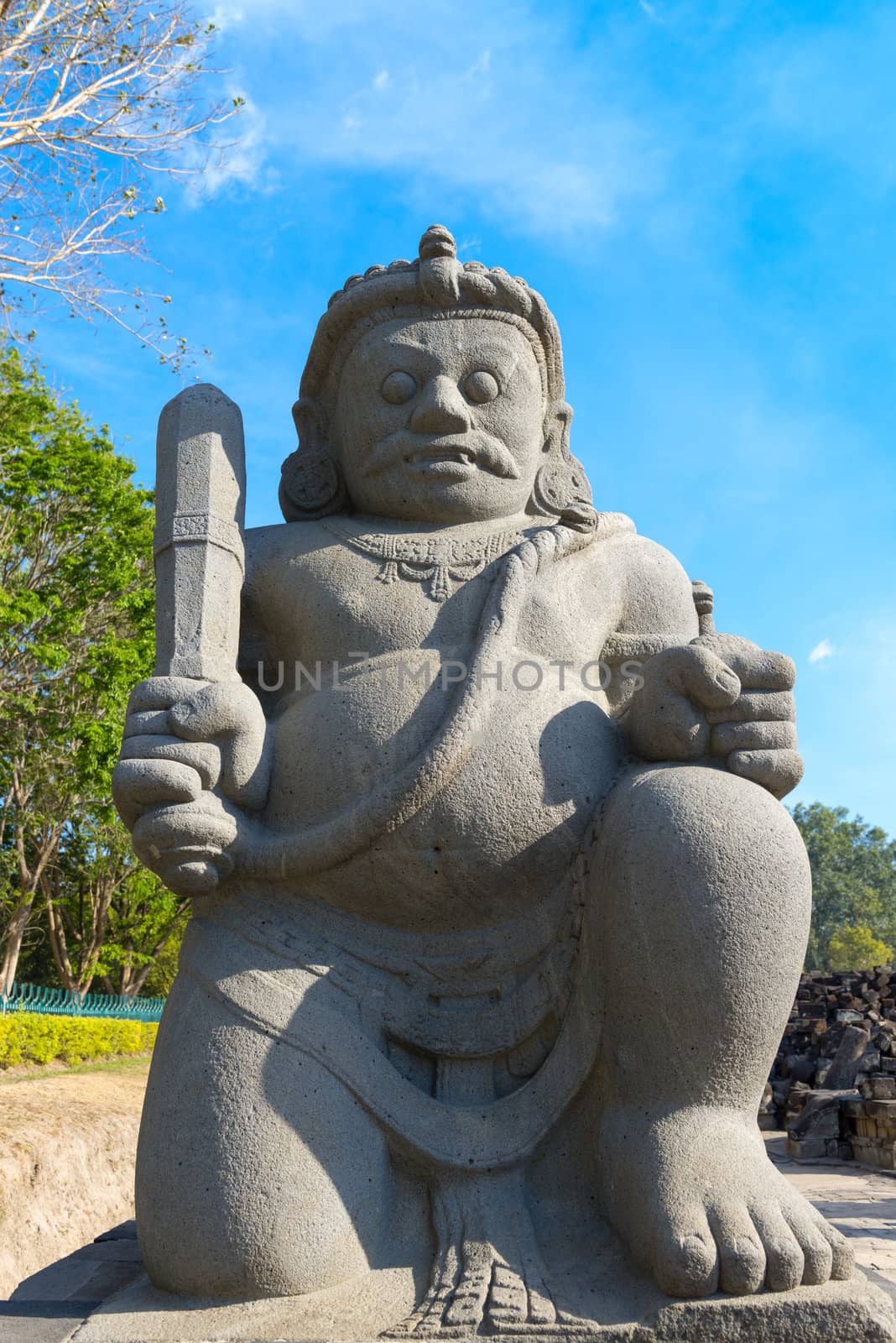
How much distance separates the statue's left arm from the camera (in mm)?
2680

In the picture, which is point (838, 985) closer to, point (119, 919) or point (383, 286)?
point (119, 919)

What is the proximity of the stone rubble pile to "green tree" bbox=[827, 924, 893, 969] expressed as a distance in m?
31.1

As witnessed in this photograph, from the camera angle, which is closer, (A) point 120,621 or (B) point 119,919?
(A) point 120,621

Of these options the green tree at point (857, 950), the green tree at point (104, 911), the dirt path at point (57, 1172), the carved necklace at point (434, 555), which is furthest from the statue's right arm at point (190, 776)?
the green tree at point (857, 950)

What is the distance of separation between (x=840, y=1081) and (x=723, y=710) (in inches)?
407

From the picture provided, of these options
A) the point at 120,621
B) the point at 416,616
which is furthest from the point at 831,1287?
the point at 120,621

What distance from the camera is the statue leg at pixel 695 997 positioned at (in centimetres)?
228

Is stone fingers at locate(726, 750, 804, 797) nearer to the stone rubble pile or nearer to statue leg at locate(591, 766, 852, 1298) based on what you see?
statue leg at locate(591, 766, 852, 1298)

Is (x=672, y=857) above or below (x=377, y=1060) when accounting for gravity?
above

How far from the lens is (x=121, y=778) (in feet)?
8.77

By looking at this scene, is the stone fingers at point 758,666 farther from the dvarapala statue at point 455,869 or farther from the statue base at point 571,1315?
the statue base at point 571,1315

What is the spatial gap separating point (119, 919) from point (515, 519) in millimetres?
21306

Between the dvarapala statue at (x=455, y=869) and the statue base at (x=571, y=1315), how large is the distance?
0.03m

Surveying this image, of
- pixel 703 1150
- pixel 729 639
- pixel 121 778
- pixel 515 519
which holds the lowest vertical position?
pixel 703 1150
